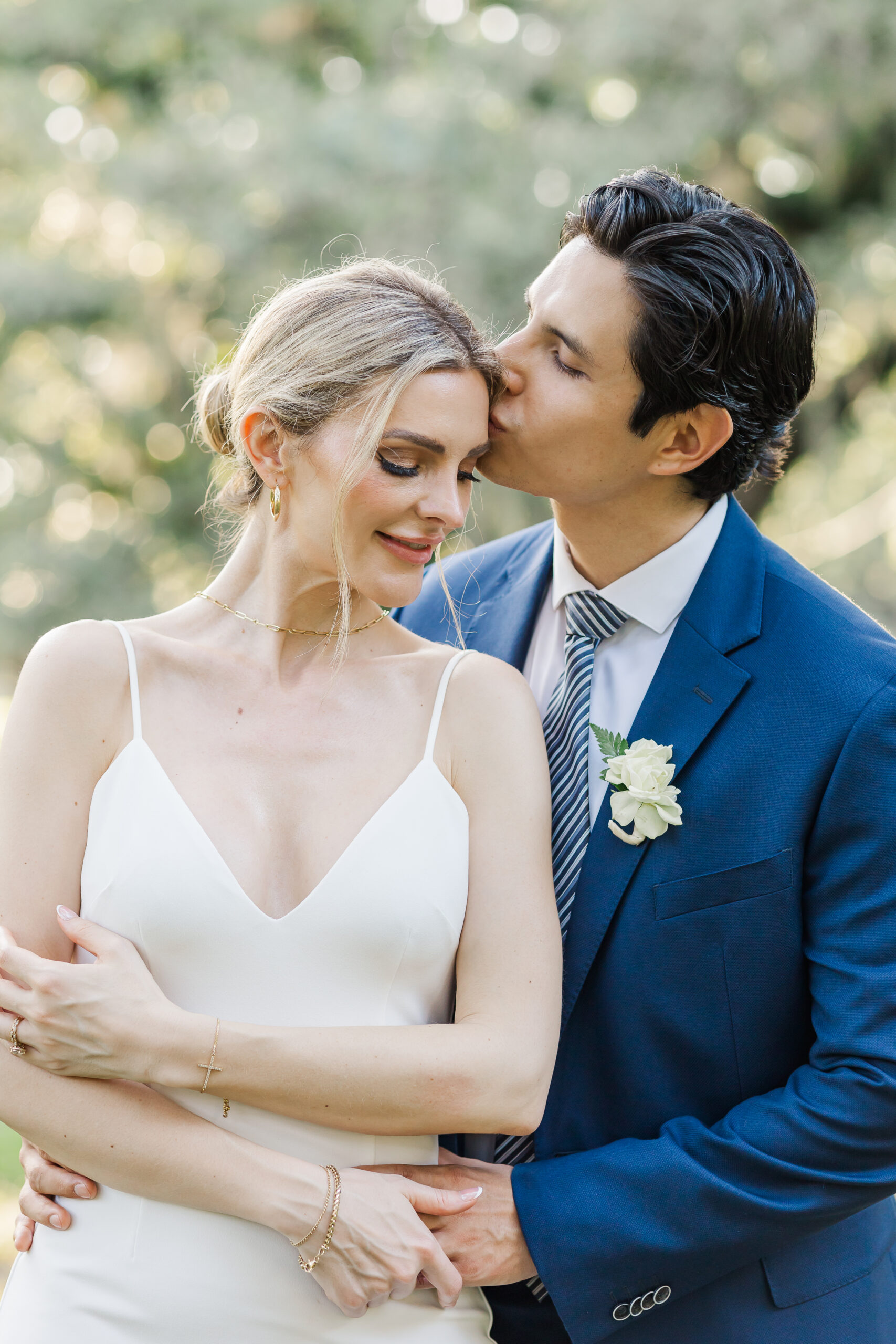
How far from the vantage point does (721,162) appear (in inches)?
315

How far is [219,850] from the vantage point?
7.14 ft

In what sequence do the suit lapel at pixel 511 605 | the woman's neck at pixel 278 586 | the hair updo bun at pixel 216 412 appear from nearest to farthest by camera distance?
1. the woman's neck at pixel 278 586
2. the hair updo bun at pixel 216 412
3. the suit lapel at pixel 511 605

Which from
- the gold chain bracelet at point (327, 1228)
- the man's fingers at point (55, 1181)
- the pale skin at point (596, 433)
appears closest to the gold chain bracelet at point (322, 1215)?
the gold chain bracelet at point (327, 1228)

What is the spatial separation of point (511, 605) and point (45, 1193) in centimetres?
160

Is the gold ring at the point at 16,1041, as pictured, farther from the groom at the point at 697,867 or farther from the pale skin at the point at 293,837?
the groom at the point at 697,867

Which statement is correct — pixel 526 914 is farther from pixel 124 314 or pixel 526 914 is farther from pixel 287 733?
pixel 124 314

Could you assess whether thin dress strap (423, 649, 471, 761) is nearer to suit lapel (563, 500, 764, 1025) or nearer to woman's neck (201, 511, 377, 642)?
woman's neck (201, 511, 377, 642)

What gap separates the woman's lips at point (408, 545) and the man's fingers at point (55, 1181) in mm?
1258

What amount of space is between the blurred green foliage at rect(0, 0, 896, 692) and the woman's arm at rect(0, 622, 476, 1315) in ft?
17.3

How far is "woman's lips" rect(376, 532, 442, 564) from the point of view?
2350mm

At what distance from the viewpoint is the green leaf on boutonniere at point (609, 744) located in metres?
2.39

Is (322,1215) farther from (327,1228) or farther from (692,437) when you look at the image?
(692,437)

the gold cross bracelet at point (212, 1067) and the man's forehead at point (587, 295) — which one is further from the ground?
the man's forehead at point (587, 295)

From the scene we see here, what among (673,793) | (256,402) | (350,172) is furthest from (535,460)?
(350,172)
